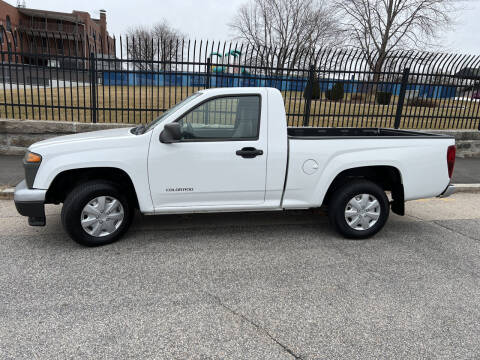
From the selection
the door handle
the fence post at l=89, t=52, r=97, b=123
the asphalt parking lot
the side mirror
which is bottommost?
the asphalt parking lot

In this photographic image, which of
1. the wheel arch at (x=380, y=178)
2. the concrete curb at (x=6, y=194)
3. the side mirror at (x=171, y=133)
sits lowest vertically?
the concrete curb at (x=6, y=194)

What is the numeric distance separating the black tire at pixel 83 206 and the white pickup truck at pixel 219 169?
0.01 metres

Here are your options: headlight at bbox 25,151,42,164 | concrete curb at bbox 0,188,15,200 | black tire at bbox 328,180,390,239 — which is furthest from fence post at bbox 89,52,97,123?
black tire at bbox 328,180,390,239

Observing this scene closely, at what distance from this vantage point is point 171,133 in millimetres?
3822

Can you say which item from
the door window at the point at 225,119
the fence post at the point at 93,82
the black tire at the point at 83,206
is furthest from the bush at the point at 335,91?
the black tire at the point at 83,206

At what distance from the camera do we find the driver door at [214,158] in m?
3.99

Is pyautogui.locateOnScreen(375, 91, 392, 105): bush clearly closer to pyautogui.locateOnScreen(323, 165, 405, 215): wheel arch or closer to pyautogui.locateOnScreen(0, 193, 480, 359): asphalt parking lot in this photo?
pyautogui.locateOnScreen(323, 165, 405, 215): wheel arch

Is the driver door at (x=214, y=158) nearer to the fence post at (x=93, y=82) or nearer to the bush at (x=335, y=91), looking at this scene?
the fence post at (x=93, y=82)

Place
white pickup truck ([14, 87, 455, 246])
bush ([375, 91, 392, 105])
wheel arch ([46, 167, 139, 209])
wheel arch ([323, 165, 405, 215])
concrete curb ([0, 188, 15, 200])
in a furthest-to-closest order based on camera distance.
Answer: bush ([375, 91, 392, 105])
concrete curb ([0, 188, 15, 200])
wheel arch ([323, 165, 405, 215])
wheel arch ([46, 167, 139, 209])
white pickup truck ([14, 87, 455, 246])

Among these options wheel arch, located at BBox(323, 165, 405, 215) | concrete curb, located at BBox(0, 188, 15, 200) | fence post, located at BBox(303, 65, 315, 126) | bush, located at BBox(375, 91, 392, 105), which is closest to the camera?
wheel arch, located at BBox(323, 165, 405, 215)

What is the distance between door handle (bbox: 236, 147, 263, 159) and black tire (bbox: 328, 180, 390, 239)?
1.15 meters

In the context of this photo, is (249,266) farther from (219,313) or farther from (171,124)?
(171,124)

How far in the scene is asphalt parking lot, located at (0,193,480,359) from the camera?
2.57 meters

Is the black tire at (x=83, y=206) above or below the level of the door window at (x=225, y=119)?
below
